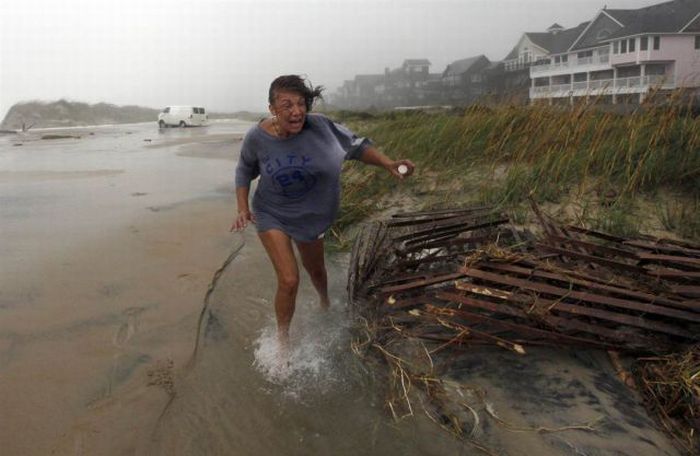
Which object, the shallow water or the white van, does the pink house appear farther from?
the white van

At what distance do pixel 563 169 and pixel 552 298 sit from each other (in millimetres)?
3001

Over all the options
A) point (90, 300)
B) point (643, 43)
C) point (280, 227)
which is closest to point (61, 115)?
point (643, 43)

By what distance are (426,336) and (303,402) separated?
769mm

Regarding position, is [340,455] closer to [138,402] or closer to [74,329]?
[138,402]

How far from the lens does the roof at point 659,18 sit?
27.5 meters

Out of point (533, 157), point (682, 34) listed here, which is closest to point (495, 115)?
point (533, 157)

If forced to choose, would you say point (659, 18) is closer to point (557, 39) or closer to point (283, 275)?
point (557, 39)

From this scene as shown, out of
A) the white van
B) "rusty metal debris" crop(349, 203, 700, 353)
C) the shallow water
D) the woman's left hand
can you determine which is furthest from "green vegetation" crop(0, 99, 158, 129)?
"rusty metal debris" crop(349, 203, 700, 353)

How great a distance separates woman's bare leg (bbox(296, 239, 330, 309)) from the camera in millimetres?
3217

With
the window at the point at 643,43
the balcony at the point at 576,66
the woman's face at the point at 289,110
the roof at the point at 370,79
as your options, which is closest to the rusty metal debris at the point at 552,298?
the woman's face at the point at 289,110

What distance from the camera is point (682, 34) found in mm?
27016

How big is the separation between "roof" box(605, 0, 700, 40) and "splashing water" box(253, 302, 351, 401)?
31.5 m

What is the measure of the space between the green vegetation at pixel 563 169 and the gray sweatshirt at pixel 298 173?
2.24m

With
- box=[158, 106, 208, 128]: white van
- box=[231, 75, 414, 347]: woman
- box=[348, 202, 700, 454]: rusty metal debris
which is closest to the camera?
box=[348, 202, 700, 454]: rusty metal debris
